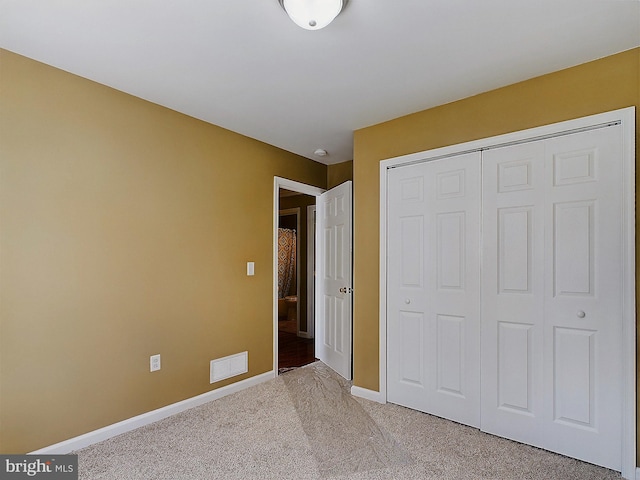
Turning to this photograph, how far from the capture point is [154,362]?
2674 mm

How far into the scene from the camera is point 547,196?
227cm

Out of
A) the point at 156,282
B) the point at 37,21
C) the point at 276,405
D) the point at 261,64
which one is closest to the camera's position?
the point at 37,21

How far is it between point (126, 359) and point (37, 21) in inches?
81.6

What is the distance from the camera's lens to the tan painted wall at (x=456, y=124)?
209cm

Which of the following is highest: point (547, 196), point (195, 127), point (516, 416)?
point (195, 127)

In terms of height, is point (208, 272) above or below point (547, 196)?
below

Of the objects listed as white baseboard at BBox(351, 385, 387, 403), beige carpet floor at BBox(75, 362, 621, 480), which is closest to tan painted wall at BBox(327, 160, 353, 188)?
white baseboard at BBox(351, 385, 387, 403)

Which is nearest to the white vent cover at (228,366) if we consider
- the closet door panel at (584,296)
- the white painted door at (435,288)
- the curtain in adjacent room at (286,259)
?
the white painted door at (435,288)

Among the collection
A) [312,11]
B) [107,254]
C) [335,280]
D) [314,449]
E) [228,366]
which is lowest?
[314,449]

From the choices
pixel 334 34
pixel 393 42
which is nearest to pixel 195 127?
pixel 334 34

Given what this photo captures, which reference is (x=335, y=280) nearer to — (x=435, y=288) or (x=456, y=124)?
(x=435, y=288)

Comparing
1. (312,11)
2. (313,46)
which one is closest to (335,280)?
(313,46)

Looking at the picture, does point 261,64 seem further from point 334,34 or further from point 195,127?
point 195,127

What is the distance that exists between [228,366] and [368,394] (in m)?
1.27
